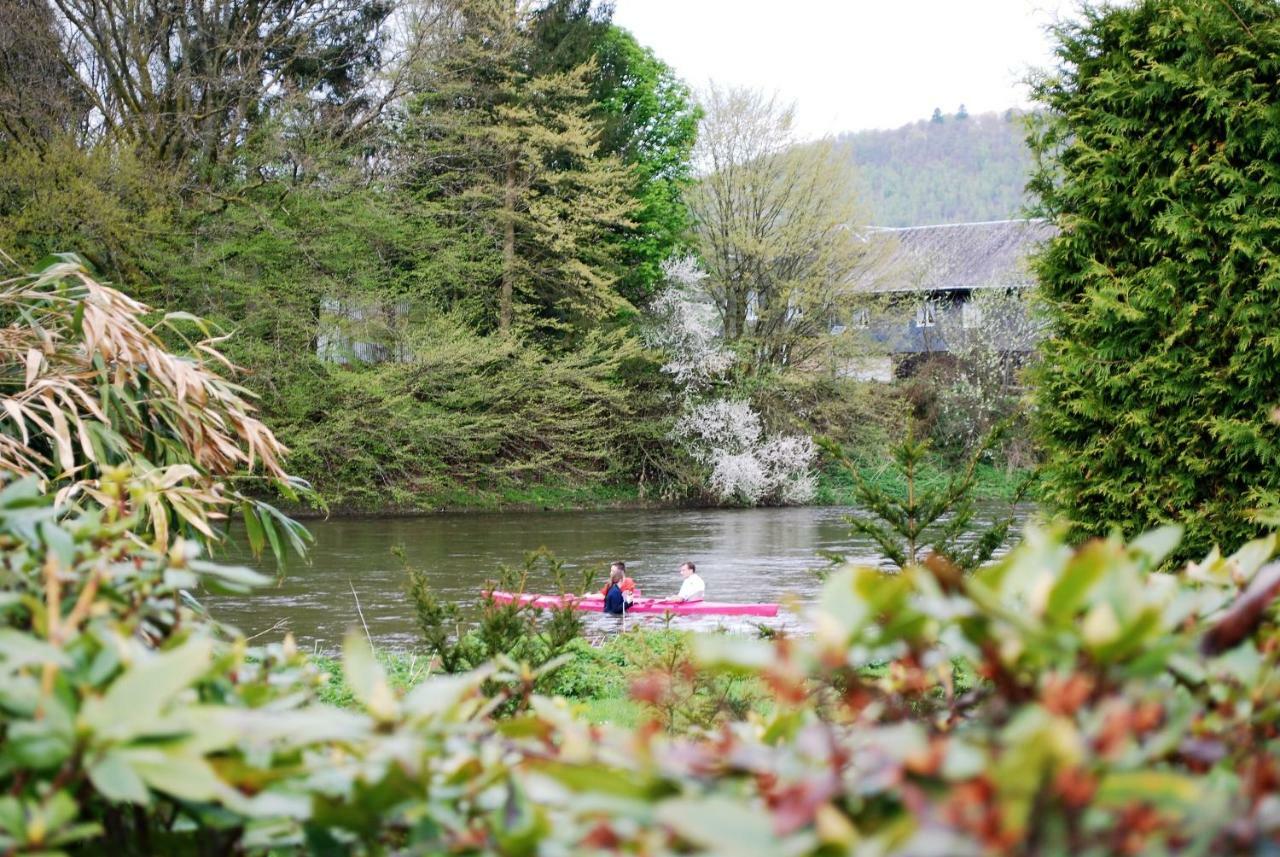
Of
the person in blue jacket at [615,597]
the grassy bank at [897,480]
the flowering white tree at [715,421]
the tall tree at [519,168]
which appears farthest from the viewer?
the grassy bank at [897,480]

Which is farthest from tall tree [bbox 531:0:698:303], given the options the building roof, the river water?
the river water

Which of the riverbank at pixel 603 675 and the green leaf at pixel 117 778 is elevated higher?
the green leaf at pixel 117 778

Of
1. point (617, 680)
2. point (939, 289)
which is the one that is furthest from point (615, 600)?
point (939, 289)

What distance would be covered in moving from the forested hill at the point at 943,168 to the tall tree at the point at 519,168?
157ft

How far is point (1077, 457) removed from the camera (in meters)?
7.80

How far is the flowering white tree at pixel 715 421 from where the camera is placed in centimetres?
2709

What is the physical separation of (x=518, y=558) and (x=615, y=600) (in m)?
5.44

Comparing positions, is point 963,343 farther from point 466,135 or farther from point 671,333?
point 466,135

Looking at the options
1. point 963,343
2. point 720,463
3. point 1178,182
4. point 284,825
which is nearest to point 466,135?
point 720,463

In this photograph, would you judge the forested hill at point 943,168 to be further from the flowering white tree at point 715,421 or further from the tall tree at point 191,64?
the tall tree at point 191,64

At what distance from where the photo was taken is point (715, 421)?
27562mm

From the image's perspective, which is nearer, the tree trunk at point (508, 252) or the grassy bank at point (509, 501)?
the grassy bank at point (509, 501)

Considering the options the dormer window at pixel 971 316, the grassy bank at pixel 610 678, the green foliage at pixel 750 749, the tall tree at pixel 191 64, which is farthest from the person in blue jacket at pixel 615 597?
the dormer window at pixel 971 316

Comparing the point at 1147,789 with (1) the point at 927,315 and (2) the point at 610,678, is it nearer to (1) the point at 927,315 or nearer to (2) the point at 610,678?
(2) the point at 610,678
